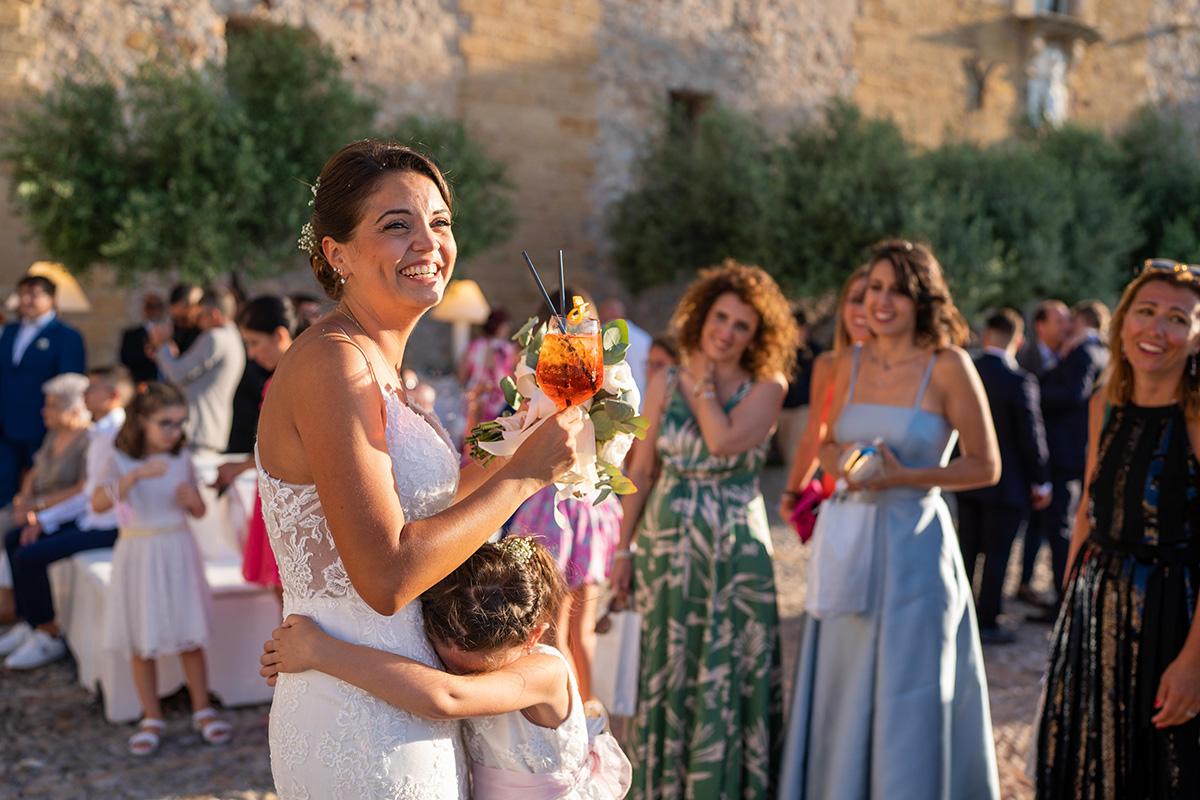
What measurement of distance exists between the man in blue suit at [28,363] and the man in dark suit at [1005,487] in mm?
6132

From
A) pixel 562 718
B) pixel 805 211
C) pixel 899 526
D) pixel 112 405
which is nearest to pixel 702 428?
pixel 899 526

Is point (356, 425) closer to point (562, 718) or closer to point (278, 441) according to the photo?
point (278, 441)

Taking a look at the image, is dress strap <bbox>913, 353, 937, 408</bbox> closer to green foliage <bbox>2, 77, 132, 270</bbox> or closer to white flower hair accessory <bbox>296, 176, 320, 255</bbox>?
white flower hair accessory <bbox>296, 176, 320, 255</bbox>

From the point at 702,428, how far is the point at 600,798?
1.73m

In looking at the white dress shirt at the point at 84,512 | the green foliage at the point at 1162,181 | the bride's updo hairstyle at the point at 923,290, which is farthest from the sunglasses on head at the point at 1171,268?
the green foliage at the point at 1162,181

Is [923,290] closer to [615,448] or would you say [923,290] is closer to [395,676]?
[615,448]

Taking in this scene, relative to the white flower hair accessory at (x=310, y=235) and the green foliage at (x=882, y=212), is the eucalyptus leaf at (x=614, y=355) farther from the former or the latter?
the green foliage at (x=882, y=212)

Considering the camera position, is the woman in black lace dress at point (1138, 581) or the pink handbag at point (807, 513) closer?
the woman in black lace dress at point (1138, 581)

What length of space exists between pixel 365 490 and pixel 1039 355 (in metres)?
7.69

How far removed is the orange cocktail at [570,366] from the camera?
1.59 meters

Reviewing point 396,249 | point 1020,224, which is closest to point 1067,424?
point 396,249

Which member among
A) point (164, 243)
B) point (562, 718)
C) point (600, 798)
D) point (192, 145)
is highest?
point (192, 145)

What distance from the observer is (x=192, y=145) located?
8.77m

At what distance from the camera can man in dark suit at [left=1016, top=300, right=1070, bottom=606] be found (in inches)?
249
